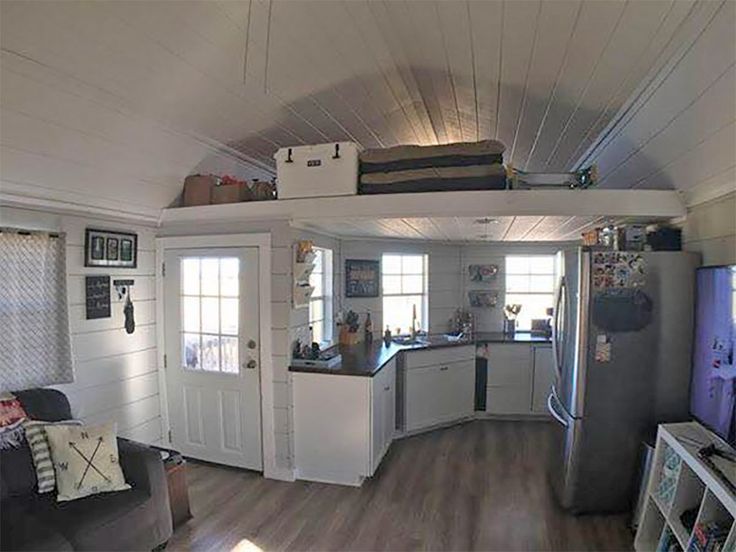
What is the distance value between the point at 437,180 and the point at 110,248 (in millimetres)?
2373

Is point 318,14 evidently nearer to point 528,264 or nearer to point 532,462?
point 532,462

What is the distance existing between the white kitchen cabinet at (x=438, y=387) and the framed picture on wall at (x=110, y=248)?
98.2 inches

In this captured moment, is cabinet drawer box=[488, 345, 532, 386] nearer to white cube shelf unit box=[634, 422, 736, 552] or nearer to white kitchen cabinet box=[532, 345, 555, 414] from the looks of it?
white kitchen cabinet box=[532, 345, 555, 414]

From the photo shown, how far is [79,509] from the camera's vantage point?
2.11 metres

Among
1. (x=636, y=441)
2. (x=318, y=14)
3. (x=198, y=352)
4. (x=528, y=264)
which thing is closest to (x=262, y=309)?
(x=198, y=352)

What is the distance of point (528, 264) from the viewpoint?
207 inches

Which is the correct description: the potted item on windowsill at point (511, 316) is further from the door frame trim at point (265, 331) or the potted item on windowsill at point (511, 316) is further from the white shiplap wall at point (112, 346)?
the white shiplap wall at point (112, 346)

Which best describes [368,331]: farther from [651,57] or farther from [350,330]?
[651,57]

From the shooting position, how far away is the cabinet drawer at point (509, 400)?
4.58 m

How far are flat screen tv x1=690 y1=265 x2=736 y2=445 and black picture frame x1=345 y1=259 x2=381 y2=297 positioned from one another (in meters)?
2.88

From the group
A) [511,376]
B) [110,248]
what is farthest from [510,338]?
[110,248]

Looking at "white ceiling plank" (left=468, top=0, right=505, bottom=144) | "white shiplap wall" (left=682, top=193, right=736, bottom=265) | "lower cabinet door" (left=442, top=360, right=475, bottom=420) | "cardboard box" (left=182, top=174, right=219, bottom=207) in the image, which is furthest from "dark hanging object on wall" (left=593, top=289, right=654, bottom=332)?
"cardboard box" (left=182, top=174, right=219, bottom=207)

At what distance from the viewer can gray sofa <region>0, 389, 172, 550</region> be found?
1.95 meters

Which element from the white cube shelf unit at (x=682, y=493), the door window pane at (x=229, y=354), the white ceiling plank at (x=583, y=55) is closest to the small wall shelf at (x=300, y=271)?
the door window pane at (x=229, y=354)
